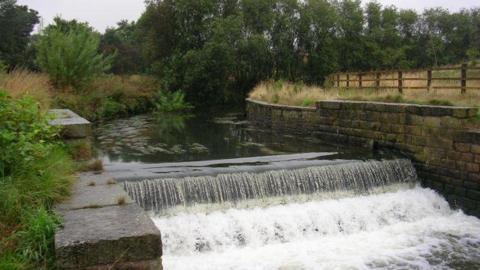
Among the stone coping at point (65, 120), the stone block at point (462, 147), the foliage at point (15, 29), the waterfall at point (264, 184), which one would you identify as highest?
the foliage at point (15, 29)

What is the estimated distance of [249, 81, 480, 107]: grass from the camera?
11.2 meters

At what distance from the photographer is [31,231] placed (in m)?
3.80

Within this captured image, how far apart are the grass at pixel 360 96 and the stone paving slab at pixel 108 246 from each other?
9.01m

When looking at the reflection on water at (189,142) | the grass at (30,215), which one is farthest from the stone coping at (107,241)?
the reflection on water at (189,142)

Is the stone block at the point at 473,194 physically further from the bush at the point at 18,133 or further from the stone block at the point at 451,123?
the bush at the point at 18,133

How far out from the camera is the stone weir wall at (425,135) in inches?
386

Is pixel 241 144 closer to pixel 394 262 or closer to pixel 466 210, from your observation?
pixel 466 210

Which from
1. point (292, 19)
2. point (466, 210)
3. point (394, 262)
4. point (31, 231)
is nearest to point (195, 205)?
point (394, 262)

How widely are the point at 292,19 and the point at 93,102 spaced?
16495 mm

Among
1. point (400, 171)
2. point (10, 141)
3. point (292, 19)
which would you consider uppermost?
point (292, 19)

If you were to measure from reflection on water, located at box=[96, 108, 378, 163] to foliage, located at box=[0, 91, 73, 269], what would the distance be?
574 cm

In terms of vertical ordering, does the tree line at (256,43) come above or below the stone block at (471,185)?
above

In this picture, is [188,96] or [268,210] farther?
[188,96]

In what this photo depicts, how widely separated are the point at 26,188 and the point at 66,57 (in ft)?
51.3
